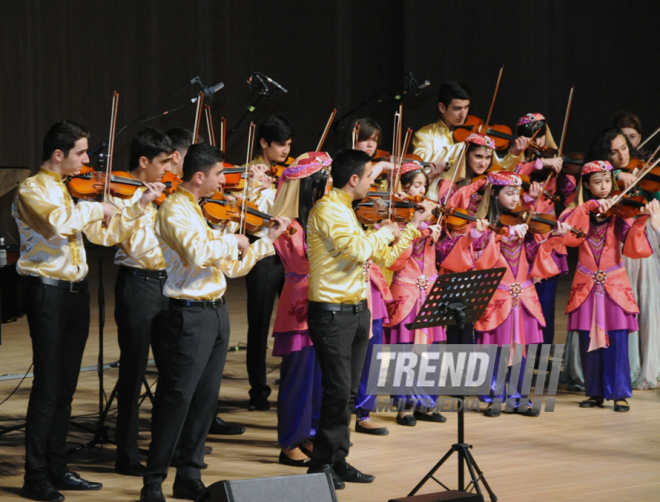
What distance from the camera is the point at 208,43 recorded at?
1003cm

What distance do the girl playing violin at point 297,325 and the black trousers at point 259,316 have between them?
2.65 ft

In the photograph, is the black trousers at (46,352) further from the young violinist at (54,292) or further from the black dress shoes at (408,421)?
the black dress shoes at (408,421)

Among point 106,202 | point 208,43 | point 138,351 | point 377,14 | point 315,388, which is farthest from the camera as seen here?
point 377,14

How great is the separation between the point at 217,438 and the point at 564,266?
2473 millimetres

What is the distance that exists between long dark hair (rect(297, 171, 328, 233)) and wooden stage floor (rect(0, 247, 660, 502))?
1.10m

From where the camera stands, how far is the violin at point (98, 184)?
11.1 feet

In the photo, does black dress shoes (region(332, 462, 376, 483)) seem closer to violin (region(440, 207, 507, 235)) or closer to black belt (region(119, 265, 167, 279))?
black belt (region(119, 265, 167, 279))

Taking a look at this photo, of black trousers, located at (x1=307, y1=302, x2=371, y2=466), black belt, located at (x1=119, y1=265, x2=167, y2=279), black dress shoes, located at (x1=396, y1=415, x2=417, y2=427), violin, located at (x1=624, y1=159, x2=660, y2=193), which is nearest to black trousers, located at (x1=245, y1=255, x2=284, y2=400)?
black dress shoes, located at (x1=396, y1=415, x2=417, y2=427)

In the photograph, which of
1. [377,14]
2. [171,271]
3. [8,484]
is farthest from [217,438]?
[377,14]

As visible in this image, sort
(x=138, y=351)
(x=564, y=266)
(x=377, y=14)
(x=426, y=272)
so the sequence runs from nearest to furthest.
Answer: (x=138, y=351) → (x=426, y=272) → (x=564, y=266) → (x=377, y=14)

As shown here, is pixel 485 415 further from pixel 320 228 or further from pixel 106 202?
pixel 106 202

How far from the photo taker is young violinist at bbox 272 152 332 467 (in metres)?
3.61

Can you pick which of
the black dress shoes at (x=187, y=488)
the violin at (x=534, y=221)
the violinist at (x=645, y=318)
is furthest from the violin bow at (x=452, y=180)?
the black dress shoes at (x=187, y=488)

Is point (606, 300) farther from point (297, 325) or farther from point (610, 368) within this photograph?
point (297, 325)
